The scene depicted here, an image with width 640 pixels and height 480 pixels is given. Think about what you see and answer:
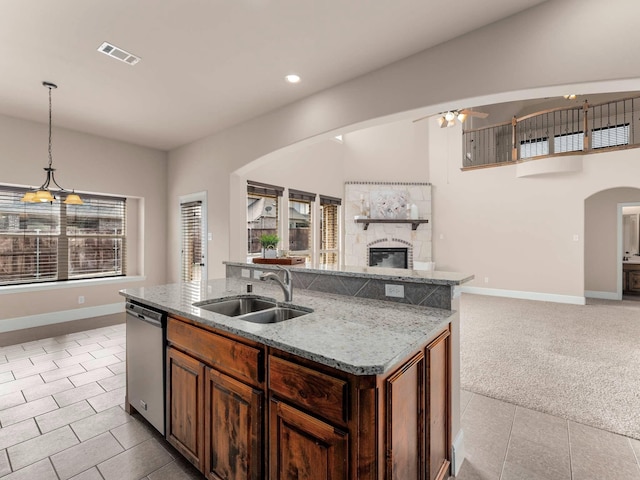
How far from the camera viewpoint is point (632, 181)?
5926mm

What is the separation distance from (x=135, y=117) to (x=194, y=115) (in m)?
0.82

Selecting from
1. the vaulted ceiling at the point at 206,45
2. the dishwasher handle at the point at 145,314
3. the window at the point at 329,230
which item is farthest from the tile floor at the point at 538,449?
the window at the point at 329,230

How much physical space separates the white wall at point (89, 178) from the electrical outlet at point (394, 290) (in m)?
5.13

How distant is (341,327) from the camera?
1.53 metres

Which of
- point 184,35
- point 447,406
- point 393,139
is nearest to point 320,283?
point 447,406

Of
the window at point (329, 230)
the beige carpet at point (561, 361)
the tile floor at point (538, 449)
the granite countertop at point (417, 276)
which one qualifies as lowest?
the tile floor at point (538, 449)

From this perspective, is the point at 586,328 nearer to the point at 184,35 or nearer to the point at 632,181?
the point at 632,181

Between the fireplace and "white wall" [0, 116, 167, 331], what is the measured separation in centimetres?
483

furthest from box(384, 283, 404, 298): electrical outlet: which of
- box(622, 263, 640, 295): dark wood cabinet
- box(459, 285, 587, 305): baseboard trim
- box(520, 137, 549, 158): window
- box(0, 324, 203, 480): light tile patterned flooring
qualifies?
box(520, 137, 549, 158): window

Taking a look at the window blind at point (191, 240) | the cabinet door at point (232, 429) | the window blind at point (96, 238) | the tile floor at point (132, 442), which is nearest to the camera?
the cabinet door at point (232, 429)

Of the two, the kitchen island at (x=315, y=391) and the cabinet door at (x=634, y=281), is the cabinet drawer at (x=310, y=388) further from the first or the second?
the cabinet door at (x=634, y=281)

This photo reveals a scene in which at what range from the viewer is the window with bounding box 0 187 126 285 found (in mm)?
4473

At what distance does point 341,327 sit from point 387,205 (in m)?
6.85

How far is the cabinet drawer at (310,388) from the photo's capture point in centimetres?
113
